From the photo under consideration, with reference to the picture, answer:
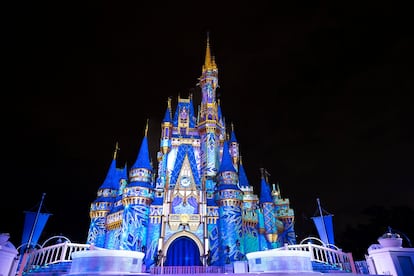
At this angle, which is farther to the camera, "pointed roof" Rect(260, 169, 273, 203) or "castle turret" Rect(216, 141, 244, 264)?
"pointed roof" Rect(260, 169, 273, 203)

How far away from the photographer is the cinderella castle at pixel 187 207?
25.9 m

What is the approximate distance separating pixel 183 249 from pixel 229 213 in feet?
19.2

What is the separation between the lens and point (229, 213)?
27.8m

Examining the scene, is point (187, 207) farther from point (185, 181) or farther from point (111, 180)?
point (111, 180)

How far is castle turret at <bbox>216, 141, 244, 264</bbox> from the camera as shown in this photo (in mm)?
25609

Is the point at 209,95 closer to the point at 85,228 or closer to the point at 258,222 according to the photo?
the point at 258,222

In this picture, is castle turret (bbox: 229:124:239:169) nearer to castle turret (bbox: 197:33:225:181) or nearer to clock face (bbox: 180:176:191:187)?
castle turret (bbox: 197:33:225:181)

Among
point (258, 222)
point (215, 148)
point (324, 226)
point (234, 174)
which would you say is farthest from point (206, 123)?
point (324, 226)

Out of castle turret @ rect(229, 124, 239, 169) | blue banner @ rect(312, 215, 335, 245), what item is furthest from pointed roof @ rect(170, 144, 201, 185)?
blue banner @ rect(312, 215, 335, 245)

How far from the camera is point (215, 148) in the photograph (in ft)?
117

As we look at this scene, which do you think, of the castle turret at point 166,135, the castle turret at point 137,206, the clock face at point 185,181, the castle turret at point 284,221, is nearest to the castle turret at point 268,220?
the castle turret at point 284,221

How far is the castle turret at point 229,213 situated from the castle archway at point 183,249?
2.68m

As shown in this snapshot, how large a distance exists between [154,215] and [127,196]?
338 cm

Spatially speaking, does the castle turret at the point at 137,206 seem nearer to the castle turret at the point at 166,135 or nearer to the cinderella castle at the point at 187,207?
the cinderella castle at the point at 187,207
